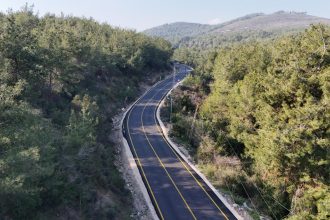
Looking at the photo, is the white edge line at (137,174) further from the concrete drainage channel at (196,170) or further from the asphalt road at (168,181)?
the concrete drainage channel at (196,170)

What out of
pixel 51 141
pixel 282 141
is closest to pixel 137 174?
pixel 51 141

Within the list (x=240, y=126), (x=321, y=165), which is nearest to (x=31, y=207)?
(x=321, y=165)

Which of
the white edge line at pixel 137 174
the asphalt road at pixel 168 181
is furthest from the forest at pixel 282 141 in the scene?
the white edge line at pixel 137 174

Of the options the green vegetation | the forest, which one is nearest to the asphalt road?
the forest

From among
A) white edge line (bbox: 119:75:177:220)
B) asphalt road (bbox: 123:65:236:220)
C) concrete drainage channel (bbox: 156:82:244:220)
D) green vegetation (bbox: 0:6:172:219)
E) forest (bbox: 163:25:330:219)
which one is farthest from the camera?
concrete drainage channel (bbox: 156:82:244:220)

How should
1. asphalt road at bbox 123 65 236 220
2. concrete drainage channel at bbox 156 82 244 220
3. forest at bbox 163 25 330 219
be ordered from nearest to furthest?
forest at bbox 163 25 330 219
asphalt road at bbox 123 65 236 220
concrete drainage channel at bbox 156 82 244 220

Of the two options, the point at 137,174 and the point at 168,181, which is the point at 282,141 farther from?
the point at 137,174

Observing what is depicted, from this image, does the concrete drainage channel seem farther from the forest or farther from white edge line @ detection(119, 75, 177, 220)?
white edge line @ detection(119, 75, 177, 220)
